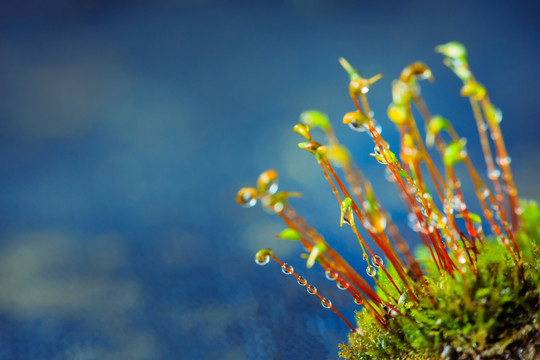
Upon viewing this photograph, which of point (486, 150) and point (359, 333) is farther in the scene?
point (359, 333)

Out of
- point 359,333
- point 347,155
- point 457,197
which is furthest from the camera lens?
point 359,333

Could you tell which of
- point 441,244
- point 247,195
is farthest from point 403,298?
point 247,195

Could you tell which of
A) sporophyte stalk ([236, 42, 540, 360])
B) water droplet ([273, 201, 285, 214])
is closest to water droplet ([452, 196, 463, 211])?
sporophyte stalk ([236, 42, 540, 360])

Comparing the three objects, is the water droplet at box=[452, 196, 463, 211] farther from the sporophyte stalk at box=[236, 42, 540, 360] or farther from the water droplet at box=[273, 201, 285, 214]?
the water droplet at box=[273, 201, 285, 214]

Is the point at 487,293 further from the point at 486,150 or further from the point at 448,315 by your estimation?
the point at 486,150

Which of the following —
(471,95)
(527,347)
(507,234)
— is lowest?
(527,347)

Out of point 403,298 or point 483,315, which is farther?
point 403,298

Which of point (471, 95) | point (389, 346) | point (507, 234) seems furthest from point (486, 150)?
point (389, 346)

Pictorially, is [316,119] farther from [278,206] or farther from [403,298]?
[403,298]
